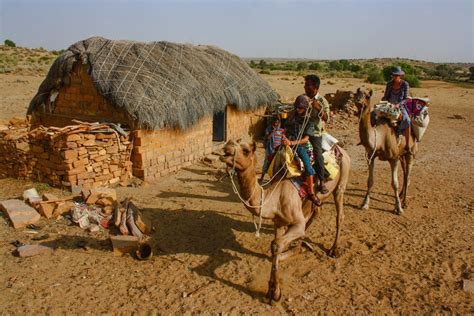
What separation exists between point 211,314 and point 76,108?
291 inches

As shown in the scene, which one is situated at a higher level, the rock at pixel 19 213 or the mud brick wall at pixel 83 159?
the mud brick wall at pixel 83 159

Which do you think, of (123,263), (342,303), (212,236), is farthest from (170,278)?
(342,303)

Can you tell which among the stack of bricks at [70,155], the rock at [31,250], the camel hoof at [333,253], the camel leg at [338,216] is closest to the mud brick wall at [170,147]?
the stack of bricks at [70,155]

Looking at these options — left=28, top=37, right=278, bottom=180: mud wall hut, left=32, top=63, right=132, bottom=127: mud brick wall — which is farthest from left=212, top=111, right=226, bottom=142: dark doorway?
left=32, top=63, right=132, bottom=127: mud brick wall

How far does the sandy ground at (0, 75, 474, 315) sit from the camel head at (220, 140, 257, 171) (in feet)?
5.72

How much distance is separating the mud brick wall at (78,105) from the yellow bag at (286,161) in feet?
15.5

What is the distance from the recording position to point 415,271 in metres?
5.58

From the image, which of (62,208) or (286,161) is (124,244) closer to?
(62,208)

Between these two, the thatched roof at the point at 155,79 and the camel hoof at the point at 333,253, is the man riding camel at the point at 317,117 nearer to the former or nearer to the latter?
the camel hoof at the point at 333,253

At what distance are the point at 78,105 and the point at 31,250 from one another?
5136 millimetres

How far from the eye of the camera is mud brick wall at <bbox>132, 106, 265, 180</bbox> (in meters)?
9.05

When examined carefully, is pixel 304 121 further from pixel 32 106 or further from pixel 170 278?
pixel 32 106

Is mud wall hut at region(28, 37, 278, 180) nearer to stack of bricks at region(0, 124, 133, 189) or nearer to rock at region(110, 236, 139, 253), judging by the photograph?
stack of bricks at region(0, 124, 133, 189)

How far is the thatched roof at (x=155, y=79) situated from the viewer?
29.2ft
